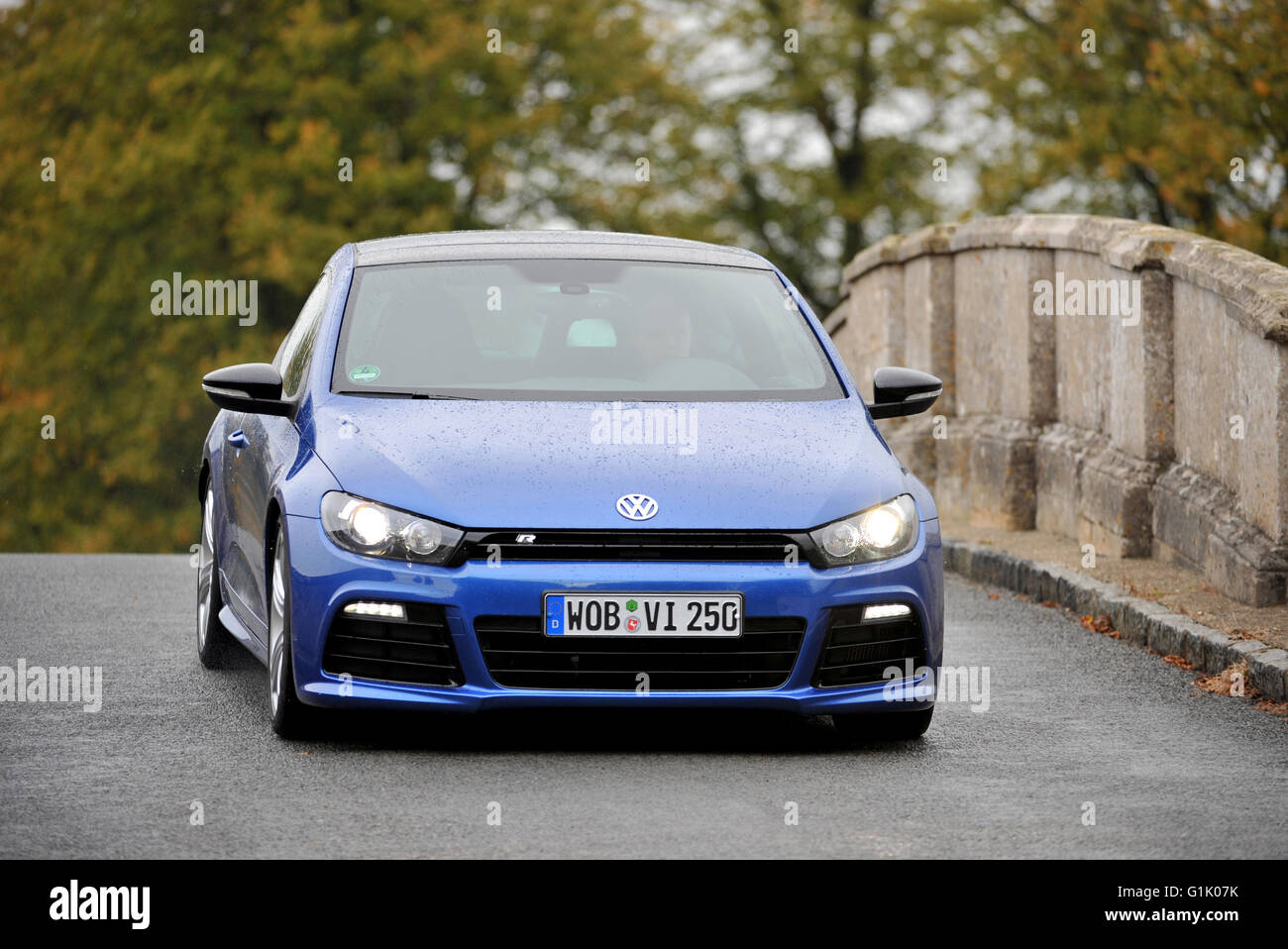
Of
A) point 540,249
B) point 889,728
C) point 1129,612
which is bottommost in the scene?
point 1129,612

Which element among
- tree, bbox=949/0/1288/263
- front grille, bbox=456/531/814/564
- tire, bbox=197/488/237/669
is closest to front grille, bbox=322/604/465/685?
front grille, bbox=456/531/814/564

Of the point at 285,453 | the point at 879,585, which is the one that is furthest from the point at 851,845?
the point at 285,453

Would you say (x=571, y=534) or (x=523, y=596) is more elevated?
(x=571, y=534)

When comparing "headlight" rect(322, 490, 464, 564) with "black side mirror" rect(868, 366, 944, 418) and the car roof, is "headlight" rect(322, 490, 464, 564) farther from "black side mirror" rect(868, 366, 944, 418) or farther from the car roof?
"black side mirror" rect(868, 366, 944, 418)

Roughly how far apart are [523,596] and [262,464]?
1.43 m

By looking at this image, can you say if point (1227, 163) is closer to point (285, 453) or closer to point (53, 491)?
point (285, 453)

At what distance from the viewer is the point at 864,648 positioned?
22.9 feet

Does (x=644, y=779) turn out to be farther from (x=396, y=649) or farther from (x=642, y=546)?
(x=396, y=649)

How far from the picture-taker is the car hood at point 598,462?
266 inches

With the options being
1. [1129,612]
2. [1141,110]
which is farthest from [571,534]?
Answer: [1141,110]

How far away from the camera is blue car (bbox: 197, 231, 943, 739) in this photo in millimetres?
6715

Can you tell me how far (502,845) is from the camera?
5.62m

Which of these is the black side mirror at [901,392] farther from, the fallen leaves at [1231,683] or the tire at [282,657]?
the tire at [282,657]
